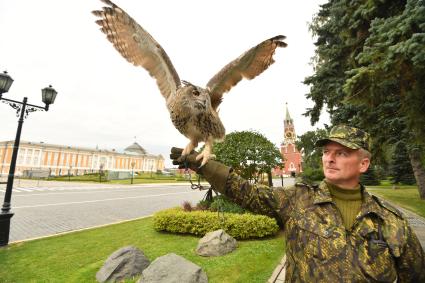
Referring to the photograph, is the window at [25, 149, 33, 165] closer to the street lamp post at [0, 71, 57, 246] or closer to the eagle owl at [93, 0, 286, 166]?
the street lamp post at [0, 71, 57, 246]

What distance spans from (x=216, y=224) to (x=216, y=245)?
4.45 feet

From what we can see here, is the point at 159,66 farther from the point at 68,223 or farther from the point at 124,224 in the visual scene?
the point at 68,223

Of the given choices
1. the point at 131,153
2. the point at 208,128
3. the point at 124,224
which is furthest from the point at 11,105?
the point at 131,153

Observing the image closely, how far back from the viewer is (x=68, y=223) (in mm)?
9289

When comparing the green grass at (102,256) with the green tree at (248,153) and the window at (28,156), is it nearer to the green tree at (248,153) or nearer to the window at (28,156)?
the green tree at (248,153)

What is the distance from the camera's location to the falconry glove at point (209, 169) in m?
1.73

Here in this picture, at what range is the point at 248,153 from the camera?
10188 millimetres

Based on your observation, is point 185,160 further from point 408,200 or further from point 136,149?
point 136,149

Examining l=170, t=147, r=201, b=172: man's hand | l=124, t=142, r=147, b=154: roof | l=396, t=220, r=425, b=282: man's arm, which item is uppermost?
l=124, t=142, r=147, b=154: roof

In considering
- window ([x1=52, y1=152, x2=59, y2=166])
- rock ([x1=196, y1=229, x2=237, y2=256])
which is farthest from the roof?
rock ([x1=196, y1=229, x2=237, y2=256])

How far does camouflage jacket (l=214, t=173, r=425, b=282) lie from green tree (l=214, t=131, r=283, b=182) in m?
8.00

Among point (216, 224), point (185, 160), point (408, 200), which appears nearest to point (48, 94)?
point (216, 224)

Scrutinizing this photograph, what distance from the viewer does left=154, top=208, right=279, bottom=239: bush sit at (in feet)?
22.3

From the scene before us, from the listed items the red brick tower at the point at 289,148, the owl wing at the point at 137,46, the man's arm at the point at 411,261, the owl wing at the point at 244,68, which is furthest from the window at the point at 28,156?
the man's arm at the point at 411,261
